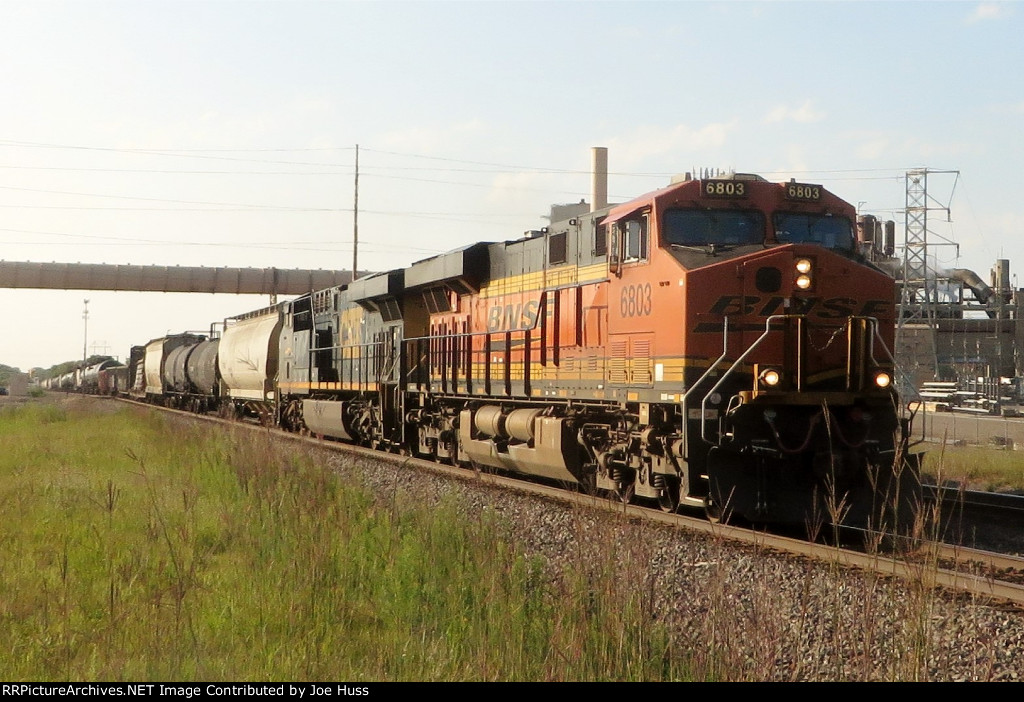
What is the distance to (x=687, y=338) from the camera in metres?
10.6

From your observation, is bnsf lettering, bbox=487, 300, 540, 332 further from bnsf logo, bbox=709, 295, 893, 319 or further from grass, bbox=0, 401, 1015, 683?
grass, bbox=0, 401, 1015, 683

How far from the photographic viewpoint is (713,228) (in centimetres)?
1114

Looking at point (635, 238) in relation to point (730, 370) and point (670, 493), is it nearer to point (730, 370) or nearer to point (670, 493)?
point (730, 370)

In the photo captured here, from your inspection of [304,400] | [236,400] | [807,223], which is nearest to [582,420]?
[807,223]

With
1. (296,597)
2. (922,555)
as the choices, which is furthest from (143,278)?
(922,555)

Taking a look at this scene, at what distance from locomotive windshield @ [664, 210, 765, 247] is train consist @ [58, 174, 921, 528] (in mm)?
16

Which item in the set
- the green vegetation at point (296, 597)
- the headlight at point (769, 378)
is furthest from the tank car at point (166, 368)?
the headlight at point (769, 378)

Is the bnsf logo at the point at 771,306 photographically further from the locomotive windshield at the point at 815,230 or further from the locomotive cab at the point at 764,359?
the locomotive windshield at the point at 815,230

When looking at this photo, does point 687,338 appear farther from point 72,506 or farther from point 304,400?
point 304,400

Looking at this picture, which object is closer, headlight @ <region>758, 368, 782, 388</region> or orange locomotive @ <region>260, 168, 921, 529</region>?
headlight @ <region>758, 368, 782, 388</region>

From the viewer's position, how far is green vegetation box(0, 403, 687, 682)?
5652mm

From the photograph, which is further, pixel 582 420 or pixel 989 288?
pixel 989 288

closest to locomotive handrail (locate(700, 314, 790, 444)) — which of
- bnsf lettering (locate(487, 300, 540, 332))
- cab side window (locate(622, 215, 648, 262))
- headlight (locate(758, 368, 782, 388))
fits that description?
headlight (locate(758, 368, 782, 388))
